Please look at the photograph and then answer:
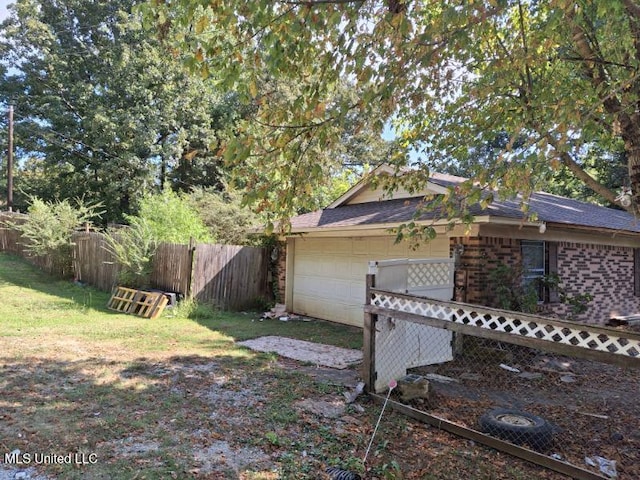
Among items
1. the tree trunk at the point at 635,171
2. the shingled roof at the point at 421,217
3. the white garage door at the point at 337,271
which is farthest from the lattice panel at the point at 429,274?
the tree trunk at the point at 635,171

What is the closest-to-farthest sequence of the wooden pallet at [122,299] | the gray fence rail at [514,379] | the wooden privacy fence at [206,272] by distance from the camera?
the gray fence rail at [514,379] → the wooden pallet at [122,299] → the wooden privacy fence at [206,272]

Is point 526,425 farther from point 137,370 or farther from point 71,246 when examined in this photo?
point 71,246

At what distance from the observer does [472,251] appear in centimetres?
752

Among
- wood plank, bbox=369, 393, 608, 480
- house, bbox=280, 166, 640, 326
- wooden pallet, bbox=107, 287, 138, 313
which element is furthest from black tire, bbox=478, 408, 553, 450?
wooden pallet, bbox=107, 287, 138, 313

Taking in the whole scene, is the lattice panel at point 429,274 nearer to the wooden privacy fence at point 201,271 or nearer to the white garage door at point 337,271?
the white garage door at point 337,271

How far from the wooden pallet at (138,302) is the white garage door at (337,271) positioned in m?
3.59

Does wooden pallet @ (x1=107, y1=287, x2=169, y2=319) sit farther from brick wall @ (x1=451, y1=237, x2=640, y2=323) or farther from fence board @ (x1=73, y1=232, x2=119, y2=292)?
brick wall @ (x1=451, y1=237, x2=640, y2=323)

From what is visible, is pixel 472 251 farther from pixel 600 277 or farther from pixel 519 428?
pixel 600 277

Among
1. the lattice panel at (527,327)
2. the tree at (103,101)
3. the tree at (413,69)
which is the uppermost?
the tree at (103,101)

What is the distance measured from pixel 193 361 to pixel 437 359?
12.3 feet

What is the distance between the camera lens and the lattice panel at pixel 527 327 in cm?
336

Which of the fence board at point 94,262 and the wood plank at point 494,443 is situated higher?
the fence board at point 94,262

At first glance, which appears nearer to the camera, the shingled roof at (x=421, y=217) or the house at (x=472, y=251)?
the house at (x=472, y=251)

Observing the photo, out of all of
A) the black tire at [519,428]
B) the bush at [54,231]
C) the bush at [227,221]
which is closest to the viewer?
the black tire at [519,428]
